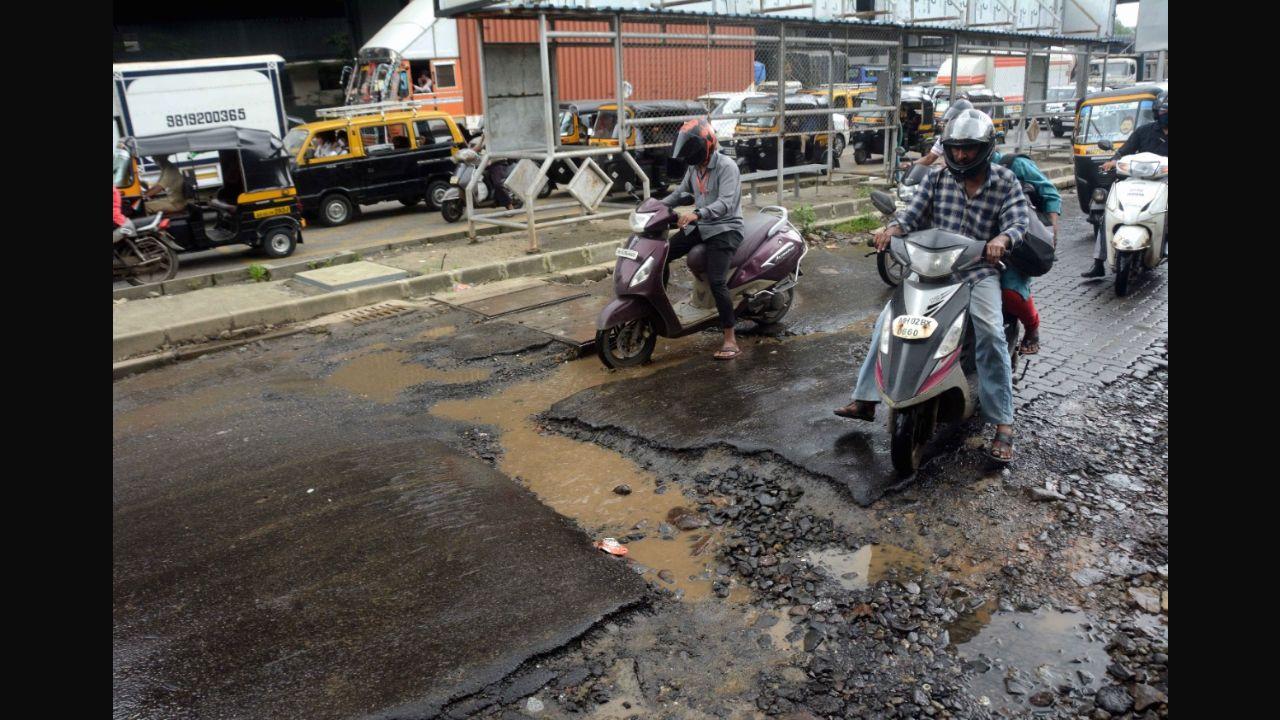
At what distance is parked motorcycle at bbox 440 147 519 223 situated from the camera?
13812mm

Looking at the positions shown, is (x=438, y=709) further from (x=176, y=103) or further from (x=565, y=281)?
(x=176, y=103)

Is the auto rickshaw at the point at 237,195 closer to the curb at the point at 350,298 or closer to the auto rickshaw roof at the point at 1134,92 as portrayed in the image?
the curb at the point at 350,298

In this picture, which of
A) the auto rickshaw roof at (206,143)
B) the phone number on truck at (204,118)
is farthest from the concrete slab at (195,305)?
the phone number on truck at (204,118)

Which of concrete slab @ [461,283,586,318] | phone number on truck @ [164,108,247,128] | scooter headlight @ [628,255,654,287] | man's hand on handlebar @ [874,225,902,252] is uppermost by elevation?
phone number on truck @ [164,108,247,128]

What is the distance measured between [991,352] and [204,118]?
1992cm

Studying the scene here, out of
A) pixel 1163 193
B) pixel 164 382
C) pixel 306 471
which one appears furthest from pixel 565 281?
pixel 1163 193

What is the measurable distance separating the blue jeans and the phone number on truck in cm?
1942

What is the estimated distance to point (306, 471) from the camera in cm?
518

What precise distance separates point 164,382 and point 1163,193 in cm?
928

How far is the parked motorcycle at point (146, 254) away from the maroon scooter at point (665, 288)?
7130 mm

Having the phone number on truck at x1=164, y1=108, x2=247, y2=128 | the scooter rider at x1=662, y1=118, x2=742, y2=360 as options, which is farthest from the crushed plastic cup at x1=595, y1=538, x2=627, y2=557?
the phone number on truck at x1=164, y1=108, x2=247, y2=128

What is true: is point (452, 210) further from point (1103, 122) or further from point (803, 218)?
point (1103, 122)

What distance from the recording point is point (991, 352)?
4637 millimetres

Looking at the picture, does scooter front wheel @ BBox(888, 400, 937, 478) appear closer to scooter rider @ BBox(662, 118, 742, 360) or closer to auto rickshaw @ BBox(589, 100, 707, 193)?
scooter rider @ BBox(662, 118, 742, 360)
